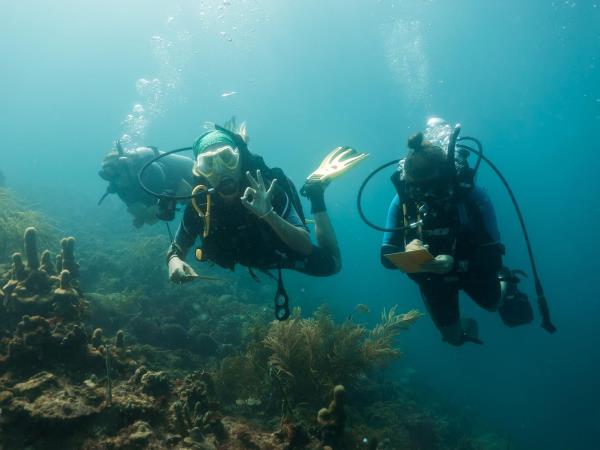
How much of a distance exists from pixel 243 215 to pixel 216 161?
0.69 meters

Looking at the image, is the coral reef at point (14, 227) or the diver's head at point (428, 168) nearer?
the diver's head at point (428, 168)

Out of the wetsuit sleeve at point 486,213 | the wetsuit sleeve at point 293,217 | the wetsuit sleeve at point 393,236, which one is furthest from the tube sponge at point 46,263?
the wetsuit sleeve at point 486,213

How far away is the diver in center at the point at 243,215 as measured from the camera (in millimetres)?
3754

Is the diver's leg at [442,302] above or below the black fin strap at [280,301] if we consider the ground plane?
below

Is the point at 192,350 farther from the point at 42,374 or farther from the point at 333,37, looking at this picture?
the point at 333,37

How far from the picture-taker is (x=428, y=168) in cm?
420

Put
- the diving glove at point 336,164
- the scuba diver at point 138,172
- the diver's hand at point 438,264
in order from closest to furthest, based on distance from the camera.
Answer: the diver's hand at point 438,264 < the diving glove at point 336,164 < the scuba diver at point 138,172

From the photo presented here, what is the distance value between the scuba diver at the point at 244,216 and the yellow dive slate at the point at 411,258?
3.25ft

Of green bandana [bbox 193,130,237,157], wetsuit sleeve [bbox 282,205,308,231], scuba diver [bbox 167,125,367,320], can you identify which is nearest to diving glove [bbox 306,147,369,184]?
scuba diver [bbox 167,125,367,320]

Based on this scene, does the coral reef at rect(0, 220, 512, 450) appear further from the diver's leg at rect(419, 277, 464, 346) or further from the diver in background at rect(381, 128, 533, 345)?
the diver in background at rect(381, 128, 533, 345)

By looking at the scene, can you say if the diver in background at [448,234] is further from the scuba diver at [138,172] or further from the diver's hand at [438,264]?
the scuba diver at [138,172]

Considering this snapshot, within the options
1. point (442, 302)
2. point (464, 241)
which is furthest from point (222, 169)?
point (442, 302)

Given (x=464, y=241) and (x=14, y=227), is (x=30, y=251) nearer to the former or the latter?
(x=464, y=241)

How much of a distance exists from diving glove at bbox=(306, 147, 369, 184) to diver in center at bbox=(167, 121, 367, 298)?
3 centimetres
